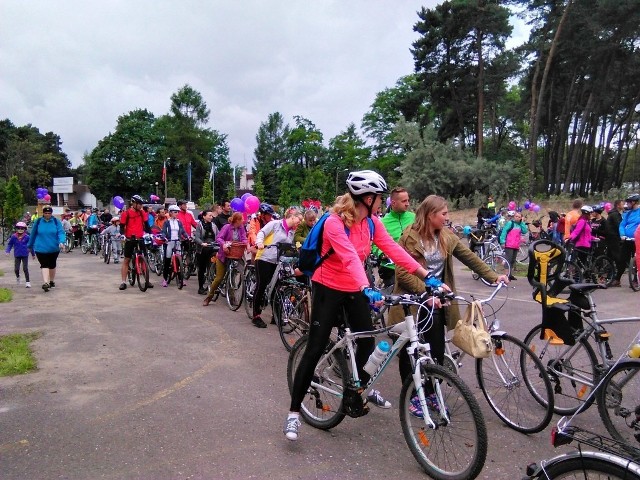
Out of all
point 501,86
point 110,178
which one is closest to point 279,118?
point 110,178

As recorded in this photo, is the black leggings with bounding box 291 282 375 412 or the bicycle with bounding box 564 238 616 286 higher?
the black leggings with bounding box 291 282 375 412

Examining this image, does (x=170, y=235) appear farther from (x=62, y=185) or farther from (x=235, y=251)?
(x=62, y=185)

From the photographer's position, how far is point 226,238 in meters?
8.77

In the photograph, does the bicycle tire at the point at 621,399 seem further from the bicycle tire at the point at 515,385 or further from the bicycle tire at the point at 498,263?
the bicycle tire at the point at 498,263

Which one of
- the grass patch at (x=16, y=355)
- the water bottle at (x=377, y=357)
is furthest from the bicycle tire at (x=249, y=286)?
the water bottle at (x=377, y=357)

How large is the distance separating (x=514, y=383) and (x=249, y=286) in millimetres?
5163

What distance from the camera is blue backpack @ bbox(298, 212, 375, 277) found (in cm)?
362

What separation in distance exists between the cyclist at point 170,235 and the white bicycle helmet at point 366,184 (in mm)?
8548

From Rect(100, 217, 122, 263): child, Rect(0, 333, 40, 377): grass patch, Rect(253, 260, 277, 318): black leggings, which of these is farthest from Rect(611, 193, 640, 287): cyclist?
Rect(100, 217, 122, 263): child

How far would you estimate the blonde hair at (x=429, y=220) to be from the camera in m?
4.07

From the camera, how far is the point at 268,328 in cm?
734

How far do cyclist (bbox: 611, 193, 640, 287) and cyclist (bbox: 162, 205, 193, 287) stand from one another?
384 inches

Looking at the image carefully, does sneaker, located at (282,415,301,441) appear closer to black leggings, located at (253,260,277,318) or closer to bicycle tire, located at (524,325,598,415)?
bicycle tire, located at (524,325,598,415)

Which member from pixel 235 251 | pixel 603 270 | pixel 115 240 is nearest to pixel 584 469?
pixel 235 251
